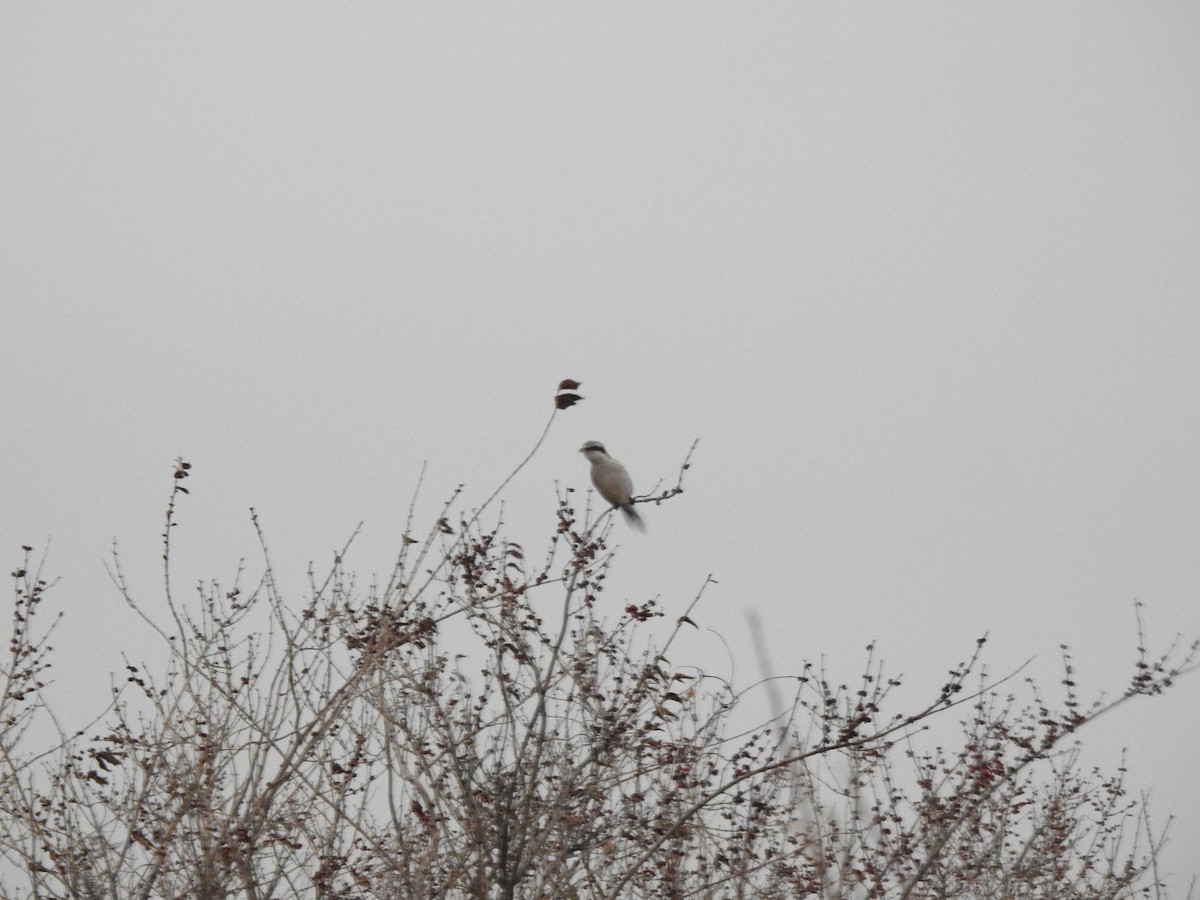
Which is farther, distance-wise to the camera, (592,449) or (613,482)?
(592,449)

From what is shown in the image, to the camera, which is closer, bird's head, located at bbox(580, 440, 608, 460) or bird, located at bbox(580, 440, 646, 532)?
bird, located at bbox(580, 440, 646, 532)

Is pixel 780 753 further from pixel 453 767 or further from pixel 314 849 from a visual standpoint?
pixel 314 849

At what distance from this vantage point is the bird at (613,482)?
8.76 meters

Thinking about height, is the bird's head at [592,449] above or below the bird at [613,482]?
above

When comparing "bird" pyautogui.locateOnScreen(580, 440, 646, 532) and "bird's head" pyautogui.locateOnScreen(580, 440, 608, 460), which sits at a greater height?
"bird's head" pyautogui.locateOnScreen(580, 440, 608, 460)

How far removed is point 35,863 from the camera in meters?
4.59

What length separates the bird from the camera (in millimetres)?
8758

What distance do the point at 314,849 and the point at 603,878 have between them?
1621mm

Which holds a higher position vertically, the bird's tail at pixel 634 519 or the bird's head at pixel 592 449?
the bird's head at pixel 592 449

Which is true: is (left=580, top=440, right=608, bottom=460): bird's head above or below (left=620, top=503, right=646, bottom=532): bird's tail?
above

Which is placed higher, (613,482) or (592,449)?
(592,449)

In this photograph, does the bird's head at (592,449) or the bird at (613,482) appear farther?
the bird's head at (592,449)

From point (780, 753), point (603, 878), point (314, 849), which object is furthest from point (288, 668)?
point (780, 753)

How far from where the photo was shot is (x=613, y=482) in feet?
28.7
